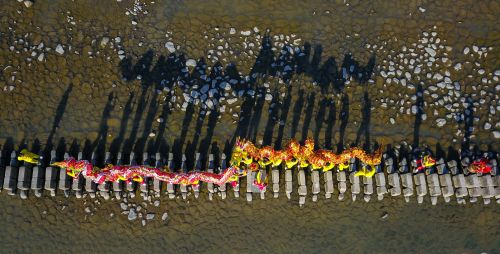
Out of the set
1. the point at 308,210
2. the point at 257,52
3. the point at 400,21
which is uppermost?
the point at 400,21

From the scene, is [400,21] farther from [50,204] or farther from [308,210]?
[50,204]

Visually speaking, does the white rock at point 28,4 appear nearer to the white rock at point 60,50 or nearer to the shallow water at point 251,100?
the shallow water at point 251,100

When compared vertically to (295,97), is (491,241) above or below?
below

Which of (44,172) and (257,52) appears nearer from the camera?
(44,172)

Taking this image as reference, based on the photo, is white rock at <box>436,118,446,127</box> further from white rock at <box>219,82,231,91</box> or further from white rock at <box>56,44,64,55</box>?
white rock at <box>56,44,64,55</box>

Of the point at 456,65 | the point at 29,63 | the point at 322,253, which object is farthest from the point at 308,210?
the point at 29,63

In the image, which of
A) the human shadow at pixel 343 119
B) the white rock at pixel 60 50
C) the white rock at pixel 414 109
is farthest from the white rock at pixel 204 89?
the white rock at pixel 414 109
